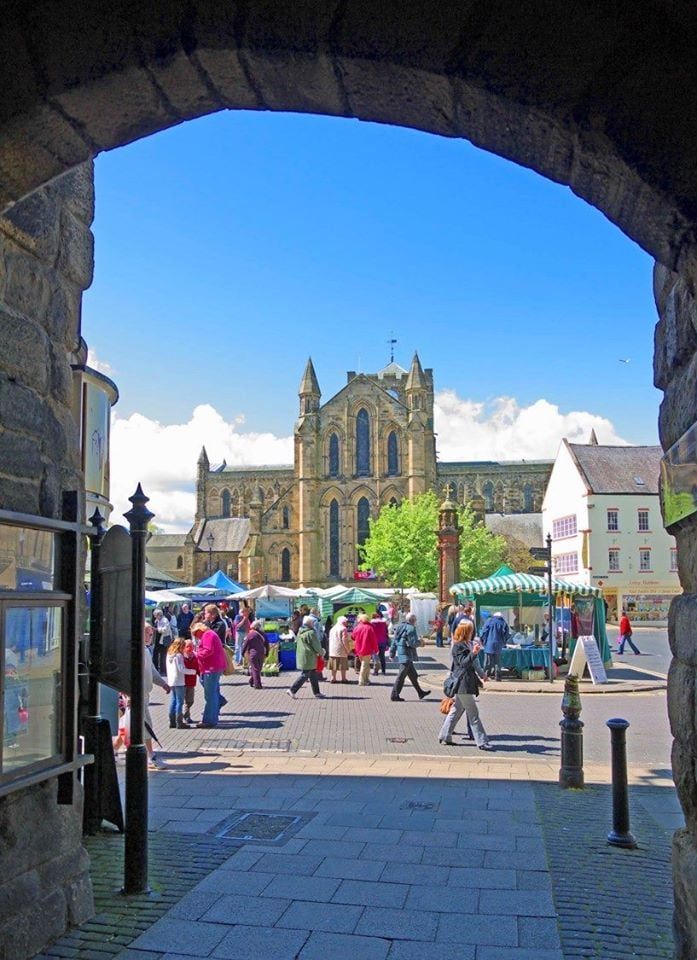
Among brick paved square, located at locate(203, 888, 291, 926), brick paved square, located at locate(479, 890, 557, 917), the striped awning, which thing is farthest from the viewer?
the striped awning

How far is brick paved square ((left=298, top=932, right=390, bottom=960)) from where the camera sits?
183 inches

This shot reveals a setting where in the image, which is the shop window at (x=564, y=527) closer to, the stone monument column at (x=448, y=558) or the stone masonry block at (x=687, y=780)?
the stone monument column at (x=448, y=558)

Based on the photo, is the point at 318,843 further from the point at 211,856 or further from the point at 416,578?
the point at 416,578

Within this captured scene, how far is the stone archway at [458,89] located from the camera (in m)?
3.08

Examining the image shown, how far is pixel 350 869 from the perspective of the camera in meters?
6.23

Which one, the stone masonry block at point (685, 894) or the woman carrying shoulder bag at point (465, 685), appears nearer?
the stone masonry block at point (685, 894)

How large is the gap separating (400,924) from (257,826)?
2.63m

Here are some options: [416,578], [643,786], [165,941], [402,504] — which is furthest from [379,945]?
[402,504]

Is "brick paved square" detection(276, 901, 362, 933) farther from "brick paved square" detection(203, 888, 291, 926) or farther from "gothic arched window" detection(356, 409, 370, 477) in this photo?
"gothic arched window" detection(356, 409, 370, 477)

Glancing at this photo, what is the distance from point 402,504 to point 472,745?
6244cm

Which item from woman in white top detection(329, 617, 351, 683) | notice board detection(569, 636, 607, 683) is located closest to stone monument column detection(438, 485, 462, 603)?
woman in white top detection(329, 617, 351, 683)

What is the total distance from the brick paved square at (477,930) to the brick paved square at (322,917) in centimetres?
52

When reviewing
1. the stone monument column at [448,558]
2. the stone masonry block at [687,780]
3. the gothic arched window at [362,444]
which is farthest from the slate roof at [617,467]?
the stone masonry block at [687,780]

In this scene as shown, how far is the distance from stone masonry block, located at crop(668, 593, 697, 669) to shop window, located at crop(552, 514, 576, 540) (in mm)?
55716
